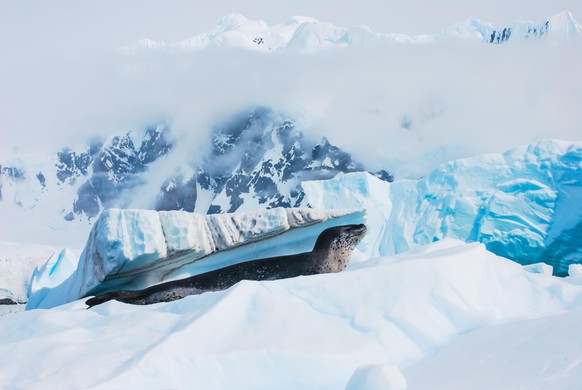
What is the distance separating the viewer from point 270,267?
6961 millimetres

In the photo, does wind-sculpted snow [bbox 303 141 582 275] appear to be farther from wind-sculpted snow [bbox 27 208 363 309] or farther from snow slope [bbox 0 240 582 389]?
snow slope [bbox 0 240 582 389]

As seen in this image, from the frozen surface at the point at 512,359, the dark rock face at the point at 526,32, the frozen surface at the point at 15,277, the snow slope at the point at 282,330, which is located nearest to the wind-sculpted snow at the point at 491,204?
the snow slope at the point at 282,330

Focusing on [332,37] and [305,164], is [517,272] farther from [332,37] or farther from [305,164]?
[332,37]

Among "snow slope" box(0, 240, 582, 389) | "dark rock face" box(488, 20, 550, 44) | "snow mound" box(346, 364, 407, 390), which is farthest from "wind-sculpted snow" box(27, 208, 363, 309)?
"dark rock face" box(488, 20, 550, 44)

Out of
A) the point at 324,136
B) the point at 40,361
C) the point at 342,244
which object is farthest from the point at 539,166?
the point at 324,136

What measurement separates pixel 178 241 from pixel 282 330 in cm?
350

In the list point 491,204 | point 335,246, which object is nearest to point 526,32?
point 491,204

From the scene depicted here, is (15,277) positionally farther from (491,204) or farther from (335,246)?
(335,246)

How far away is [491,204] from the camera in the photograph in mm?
14812

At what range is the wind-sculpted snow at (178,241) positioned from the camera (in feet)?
21.7

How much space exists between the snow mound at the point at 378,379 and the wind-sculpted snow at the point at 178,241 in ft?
15.2

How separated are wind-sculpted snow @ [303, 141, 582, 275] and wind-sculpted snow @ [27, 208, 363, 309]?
27.6ft

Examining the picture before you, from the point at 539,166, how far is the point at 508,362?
13794 millimetres

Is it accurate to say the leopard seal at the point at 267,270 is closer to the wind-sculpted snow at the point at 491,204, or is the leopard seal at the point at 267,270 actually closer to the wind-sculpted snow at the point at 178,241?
the wind-sculpted snow at the point at 178,241
